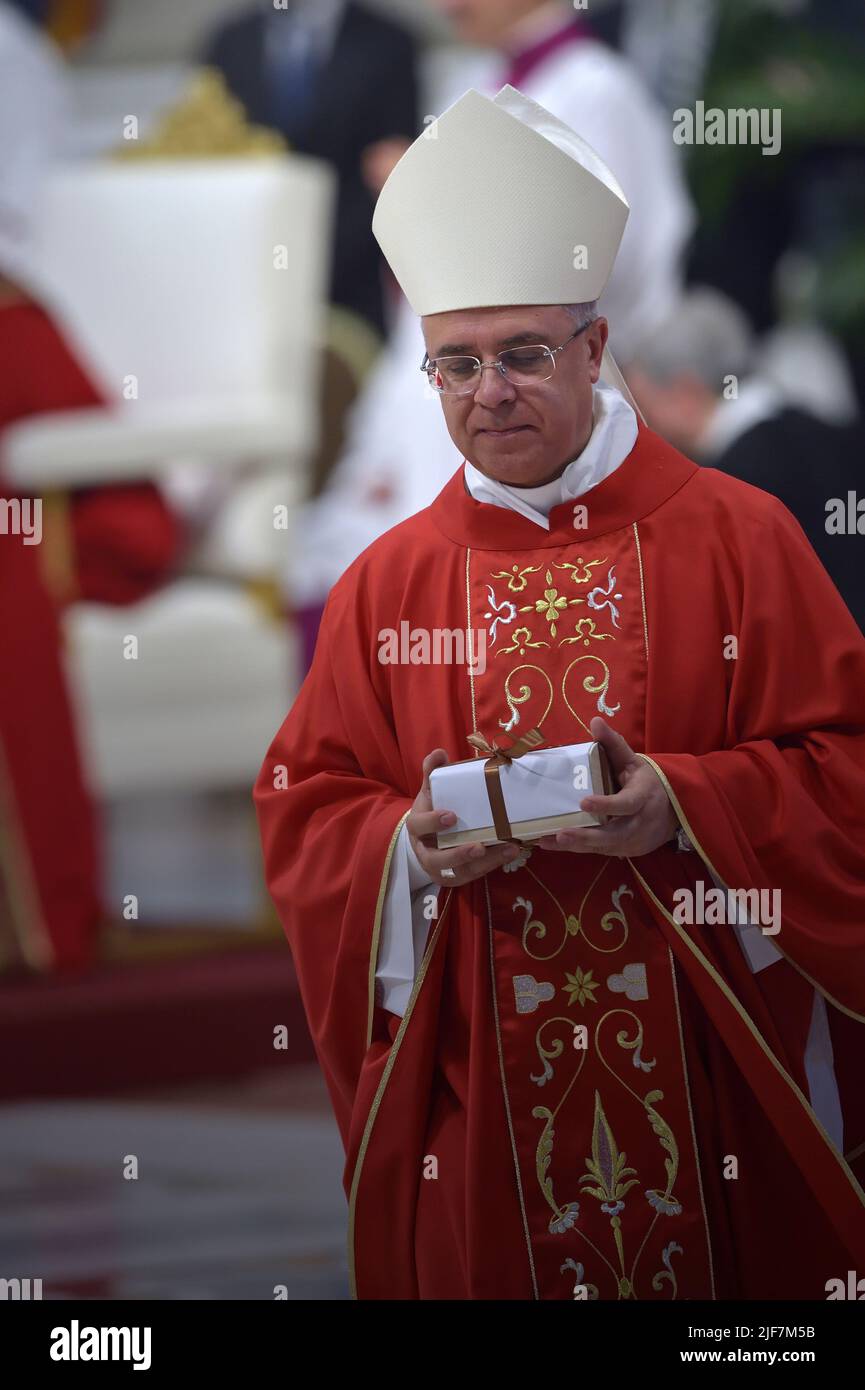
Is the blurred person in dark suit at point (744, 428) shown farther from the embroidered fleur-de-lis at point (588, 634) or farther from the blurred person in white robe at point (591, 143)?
the embroidered fleur-de-lis at point (588, 634)

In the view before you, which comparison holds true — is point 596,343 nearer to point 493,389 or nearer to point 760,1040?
point 493,389

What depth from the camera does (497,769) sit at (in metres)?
2.26

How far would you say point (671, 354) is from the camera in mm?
4848

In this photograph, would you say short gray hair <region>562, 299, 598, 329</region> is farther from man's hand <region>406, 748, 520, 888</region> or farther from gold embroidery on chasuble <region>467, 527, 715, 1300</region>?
man's hand <region>406, 748, 520, 888</region>

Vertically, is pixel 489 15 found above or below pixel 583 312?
above

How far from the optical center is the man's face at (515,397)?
92.8 inches

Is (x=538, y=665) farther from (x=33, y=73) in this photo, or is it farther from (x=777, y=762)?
(x=33, y=73)

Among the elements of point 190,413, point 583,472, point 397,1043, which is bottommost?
point 397,1043

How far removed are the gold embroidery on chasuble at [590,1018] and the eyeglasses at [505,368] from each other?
24cm

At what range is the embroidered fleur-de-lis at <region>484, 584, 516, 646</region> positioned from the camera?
2.49m

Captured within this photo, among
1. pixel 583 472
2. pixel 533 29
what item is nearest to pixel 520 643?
pixel 583 472

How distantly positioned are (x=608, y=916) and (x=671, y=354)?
2.66 metres

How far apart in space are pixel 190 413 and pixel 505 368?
344 cm

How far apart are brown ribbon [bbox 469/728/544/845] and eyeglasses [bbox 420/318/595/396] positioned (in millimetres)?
399
